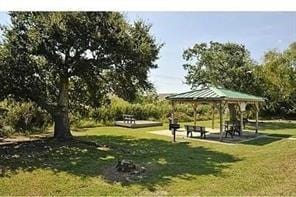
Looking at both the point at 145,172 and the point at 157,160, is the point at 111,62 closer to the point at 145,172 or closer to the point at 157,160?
the point at 157,160

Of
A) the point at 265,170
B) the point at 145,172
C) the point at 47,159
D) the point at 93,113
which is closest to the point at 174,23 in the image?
the point at 145,172

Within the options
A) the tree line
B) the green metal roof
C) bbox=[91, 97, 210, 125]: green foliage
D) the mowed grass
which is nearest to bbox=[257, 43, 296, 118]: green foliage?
bbox=[91, 97, 210, 125]: green foliage

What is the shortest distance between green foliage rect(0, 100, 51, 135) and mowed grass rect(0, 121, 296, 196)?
5.47m

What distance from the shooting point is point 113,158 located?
13016 millimetres

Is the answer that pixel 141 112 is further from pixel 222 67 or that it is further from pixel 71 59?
pixel 71 59

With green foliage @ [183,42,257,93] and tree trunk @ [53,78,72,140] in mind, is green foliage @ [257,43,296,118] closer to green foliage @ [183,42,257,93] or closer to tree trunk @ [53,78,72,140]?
green foliage @ [183,42,257,93]

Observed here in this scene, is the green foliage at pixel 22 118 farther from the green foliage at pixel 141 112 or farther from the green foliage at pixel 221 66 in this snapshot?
the green foliage at pixel 221 66

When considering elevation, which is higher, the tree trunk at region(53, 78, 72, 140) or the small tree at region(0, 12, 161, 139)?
the small tree at region(0, 12, 161, 139)

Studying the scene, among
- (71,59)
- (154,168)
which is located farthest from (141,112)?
(154,168)

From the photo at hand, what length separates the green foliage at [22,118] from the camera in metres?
21.2

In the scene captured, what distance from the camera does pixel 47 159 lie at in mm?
12938

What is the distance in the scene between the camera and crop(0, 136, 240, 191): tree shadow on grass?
10.8m

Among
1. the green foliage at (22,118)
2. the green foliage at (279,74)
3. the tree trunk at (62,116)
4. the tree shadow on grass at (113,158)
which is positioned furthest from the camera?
the green foliage at (279,74)

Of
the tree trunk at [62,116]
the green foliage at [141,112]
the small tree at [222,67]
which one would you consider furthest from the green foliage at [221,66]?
the tree trunk at [62,116]
